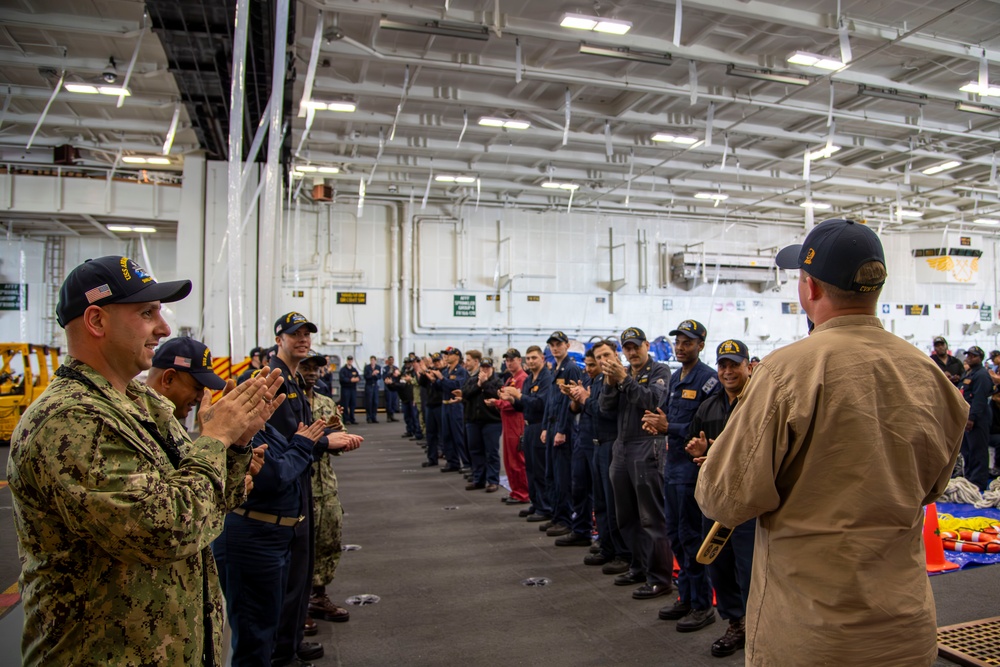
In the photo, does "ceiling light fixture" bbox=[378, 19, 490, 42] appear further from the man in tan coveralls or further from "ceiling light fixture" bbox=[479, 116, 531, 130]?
the man in tan coveralls

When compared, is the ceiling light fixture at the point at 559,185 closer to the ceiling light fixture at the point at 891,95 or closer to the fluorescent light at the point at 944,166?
the ceiling light fixture at the point at 891,95

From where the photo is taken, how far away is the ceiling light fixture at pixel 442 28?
8875 mm

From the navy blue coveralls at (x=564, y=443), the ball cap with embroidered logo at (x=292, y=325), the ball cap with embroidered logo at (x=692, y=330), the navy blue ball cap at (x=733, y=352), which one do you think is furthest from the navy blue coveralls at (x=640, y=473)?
the ball cap with embroidered logo at (x=292, y=325)

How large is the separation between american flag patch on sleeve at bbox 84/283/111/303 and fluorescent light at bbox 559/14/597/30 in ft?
26.1

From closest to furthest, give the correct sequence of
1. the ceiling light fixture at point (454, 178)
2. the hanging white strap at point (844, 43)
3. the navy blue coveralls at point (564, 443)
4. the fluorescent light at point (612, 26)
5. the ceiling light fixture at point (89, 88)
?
1. the navy blue coveralls at point (564, 443)
2. the fluorescent light at point (612, 26)
3. the hanging white strap at point (844, 43)
4. the ceiling light fixture at point (89, 88)
5. the ceiling light fixture at point (454, 178)

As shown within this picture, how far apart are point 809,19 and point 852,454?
9.61 m

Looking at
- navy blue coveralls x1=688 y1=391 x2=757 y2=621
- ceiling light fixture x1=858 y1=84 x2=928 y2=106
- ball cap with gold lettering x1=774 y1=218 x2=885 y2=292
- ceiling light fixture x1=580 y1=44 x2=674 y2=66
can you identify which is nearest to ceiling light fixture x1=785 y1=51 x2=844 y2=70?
ceiling light fixture x1=580 y1=44 x2=674 y2=66

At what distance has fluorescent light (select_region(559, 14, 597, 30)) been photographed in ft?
27.2

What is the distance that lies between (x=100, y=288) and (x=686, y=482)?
11.8ft

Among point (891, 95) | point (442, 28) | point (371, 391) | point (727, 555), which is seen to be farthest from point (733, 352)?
point (371, 391)

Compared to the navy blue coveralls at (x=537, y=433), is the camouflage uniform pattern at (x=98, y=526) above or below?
above

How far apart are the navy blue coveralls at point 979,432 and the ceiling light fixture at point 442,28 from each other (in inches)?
312

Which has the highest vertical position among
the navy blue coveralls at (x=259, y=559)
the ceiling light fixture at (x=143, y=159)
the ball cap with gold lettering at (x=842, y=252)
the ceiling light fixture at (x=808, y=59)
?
the ceiling light fixture at (x=808, y=59)

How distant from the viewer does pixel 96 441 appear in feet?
4.80
